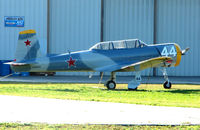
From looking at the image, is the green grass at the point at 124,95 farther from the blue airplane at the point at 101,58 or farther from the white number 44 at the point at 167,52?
the white number 44 at the point at 167,52

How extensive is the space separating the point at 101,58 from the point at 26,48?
4.05 metres

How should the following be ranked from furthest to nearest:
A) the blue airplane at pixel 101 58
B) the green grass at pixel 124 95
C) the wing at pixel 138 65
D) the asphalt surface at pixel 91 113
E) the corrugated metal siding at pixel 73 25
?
the corrugated metal siding at pixel 73 25
the blue airplane at pixel 101 58
the wing at pixel 138 65
the green grass at pixel 124 95
the asphalt surface at pixel 91 113

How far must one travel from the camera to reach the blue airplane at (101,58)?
1952 centimetres

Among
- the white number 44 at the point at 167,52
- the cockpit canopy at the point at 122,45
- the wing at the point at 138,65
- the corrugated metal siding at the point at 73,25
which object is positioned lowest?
the wing at the point at 138,65

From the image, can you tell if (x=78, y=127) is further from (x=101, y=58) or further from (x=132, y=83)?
(x=101, y=58)

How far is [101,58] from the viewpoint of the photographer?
66.3 feet

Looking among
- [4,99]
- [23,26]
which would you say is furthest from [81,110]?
[23,26]

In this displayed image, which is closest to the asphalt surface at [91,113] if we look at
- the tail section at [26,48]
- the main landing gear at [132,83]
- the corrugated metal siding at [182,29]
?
the main landing gear at [132,83]

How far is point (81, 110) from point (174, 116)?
2683mm

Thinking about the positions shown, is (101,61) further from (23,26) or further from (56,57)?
(23,26)

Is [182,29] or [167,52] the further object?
[182,29]

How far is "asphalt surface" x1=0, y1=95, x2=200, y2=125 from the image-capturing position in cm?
923

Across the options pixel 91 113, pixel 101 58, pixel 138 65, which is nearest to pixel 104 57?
pixel 101 58

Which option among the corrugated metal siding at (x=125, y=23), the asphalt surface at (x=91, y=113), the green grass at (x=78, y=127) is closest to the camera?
the green grass at (x=78, y=127)
